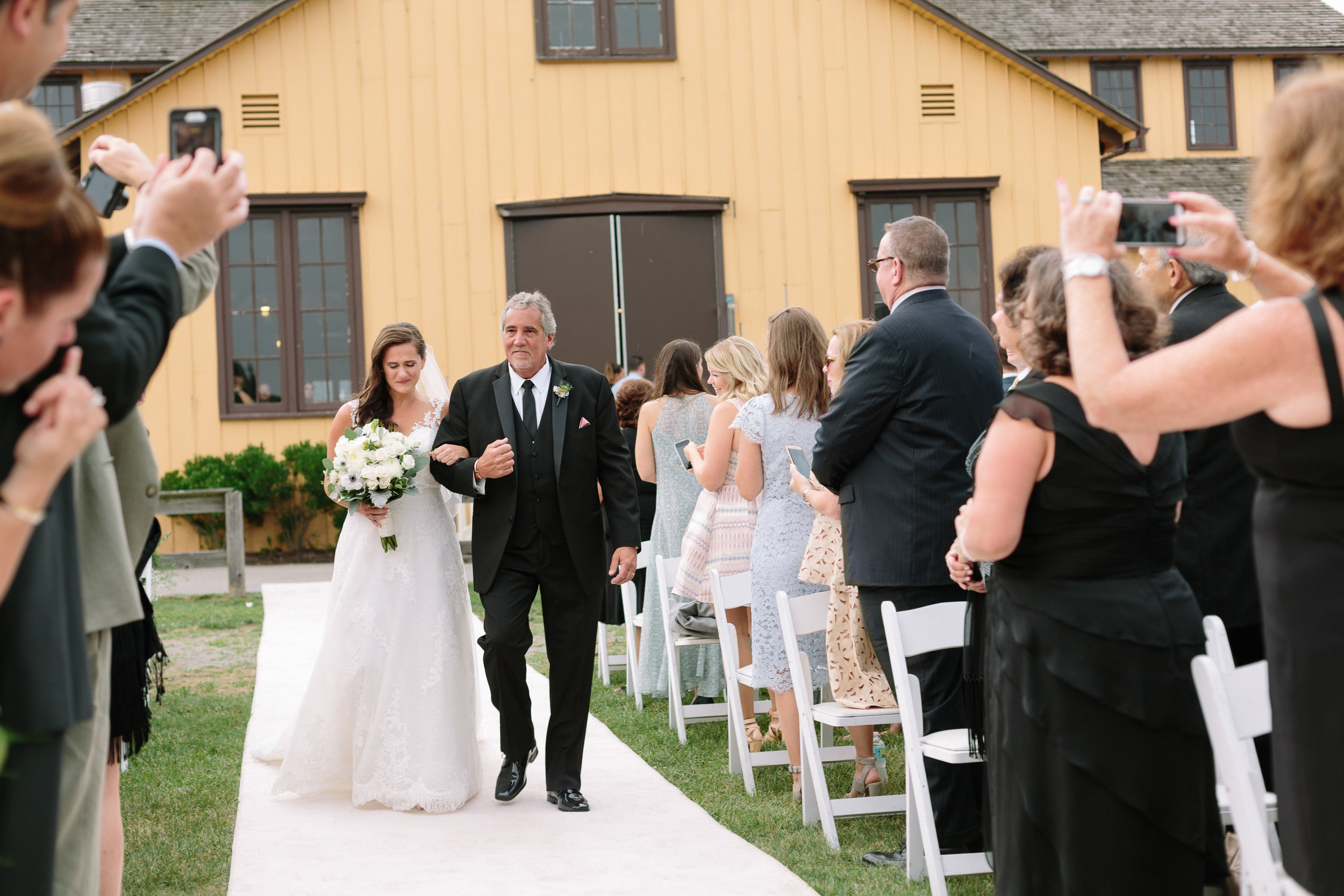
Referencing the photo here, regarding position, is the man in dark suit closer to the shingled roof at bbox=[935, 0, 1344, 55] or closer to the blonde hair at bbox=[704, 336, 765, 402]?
the blonde hair at bbox=[704, 336, 765, 402]

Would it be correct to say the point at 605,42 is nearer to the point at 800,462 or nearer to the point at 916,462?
the point at 800,462

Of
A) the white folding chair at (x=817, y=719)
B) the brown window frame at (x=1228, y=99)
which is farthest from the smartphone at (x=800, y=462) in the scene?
the brown window frame at (x=1228, y=99)

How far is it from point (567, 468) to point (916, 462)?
6.27 ft

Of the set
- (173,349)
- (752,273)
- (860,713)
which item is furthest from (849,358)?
(173,349)

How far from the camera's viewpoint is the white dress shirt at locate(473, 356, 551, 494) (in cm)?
641

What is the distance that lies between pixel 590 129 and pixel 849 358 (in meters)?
12.4

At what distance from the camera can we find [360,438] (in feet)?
20.7

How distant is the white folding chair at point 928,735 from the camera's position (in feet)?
14.6

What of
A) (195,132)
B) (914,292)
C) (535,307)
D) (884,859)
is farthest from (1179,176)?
(195,132)

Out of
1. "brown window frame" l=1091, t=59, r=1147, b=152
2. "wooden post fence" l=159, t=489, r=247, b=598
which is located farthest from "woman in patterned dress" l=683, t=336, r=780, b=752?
"brown window frame" l=1091, t=59, r=1147, b=152

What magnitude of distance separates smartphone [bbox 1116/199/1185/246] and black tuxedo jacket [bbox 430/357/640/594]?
3.78 metres

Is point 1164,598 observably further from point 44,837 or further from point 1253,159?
point 44,837

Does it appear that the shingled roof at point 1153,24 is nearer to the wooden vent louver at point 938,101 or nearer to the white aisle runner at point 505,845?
the wooden vent louver at point 938,101

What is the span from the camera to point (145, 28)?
19.6m
